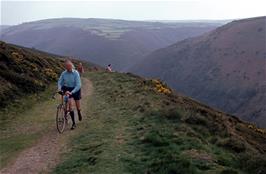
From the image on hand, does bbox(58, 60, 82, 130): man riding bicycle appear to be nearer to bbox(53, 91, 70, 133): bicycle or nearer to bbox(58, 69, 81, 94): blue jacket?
bbox(58, 69, 81, 94): blue jacket

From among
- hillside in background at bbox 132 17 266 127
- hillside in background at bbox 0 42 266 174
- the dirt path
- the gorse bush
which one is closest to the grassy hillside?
hillside in background at bbox 0 42 266 174

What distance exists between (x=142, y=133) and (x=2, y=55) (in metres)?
16.7

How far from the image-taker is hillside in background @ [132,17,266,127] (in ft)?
421

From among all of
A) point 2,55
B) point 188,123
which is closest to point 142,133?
point 188,123

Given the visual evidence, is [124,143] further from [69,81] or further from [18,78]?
[18,78]

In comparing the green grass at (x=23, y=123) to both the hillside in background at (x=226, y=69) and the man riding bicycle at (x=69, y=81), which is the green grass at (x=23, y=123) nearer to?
the man riding bicycle at (x=69, y=81)

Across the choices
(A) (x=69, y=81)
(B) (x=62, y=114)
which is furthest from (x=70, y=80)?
(B) (x=62, y=114)

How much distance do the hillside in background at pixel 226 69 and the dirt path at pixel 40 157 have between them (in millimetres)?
94941

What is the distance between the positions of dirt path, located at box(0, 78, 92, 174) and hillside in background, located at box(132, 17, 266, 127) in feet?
311

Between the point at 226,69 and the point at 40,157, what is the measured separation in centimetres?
14725

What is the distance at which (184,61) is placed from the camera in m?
180

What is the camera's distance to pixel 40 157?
442 inches

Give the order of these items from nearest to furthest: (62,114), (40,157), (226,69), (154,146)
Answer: (40,157)
(154,146)
(62,114)
(226,69)

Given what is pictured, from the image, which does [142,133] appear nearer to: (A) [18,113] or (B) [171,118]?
(B) [171,118]
